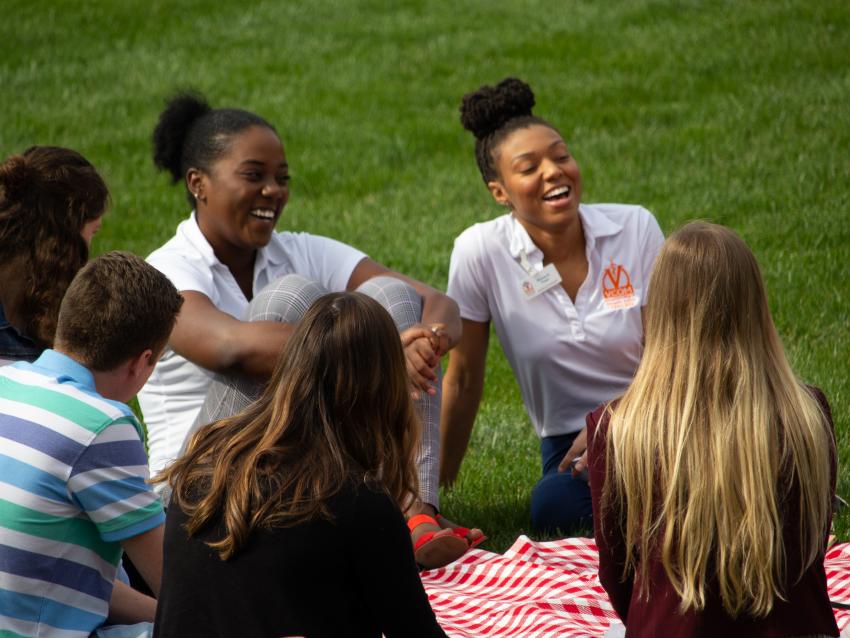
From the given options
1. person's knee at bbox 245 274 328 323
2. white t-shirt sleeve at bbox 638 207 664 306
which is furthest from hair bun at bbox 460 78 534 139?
person's knee at bbox 245 274 328 323

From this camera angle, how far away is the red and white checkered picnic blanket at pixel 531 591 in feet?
12.3

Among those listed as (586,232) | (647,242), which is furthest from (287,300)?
(647,242)

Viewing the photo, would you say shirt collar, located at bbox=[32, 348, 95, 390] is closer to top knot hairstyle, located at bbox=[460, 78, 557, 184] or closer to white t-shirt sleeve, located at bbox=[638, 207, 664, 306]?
top knot hairstyle, located at bbox=[460, 78, 557, 184]

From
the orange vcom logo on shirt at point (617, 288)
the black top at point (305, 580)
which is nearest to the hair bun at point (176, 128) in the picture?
the orange vcom logo on shirt at point (617, 288)

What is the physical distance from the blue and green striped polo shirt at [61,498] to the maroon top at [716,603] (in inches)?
42.5

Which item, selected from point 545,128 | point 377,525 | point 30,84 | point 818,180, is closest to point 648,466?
point 377,525

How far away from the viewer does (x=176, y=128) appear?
5000 mm

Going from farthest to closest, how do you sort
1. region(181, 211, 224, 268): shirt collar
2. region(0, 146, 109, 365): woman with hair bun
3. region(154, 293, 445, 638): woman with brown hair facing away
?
region(181, 211, 224, 268): shirt collar → region(0, 146, 109, 365): woman with hair bun → region(154, 293, 445, 638): woman with brown hair facing away

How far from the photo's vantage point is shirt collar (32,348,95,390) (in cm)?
293

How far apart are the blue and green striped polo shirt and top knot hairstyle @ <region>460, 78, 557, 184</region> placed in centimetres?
266

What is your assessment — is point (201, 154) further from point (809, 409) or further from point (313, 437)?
point (809, 409)

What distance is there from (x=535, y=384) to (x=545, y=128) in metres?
1.06

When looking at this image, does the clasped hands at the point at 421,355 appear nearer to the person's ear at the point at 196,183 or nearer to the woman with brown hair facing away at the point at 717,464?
the person's ear at the point at 196,183

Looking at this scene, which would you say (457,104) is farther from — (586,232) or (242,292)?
(242,292)
